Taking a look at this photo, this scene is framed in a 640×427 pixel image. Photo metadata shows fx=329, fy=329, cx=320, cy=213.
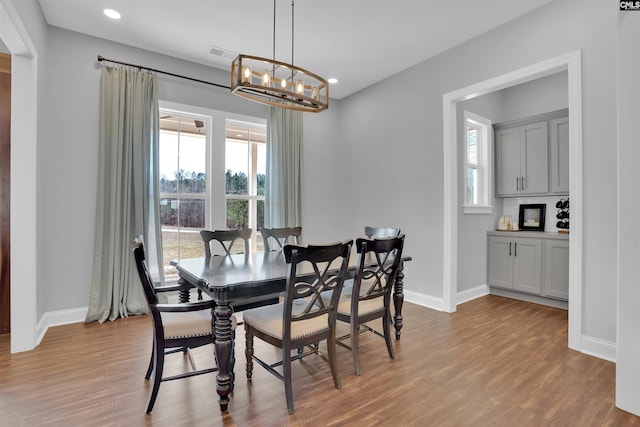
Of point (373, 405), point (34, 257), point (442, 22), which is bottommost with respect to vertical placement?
point (373, 405)

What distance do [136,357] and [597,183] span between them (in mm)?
4068

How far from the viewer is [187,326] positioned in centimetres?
208

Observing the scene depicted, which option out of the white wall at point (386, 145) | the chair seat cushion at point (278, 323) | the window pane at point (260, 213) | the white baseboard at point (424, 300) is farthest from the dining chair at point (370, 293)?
the window pane at point (260, 213)

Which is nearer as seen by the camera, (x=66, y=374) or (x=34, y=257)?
(x=66, y=374)

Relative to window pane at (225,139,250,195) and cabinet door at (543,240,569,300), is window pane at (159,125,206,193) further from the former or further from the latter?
cabinet door at (543,240,569,300)

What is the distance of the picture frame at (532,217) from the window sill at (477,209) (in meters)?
0.44

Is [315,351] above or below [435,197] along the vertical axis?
below

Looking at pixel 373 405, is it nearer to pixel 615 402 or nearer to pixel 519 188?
pixel 615 402

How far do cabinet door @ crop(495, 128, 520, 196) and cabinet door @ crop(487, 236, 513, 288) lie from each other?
73cm

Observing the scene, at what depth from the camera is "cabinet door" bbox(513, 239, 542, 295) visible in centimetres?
421

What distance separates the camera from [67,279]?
3.46 m

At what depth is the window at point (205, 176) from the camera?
410 cm

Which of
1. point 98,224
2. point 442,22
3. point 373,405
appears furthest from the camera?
point 98,224

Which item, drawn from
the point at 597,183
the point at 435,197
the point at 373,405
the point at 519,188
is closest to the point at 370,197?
the point at 435,197
